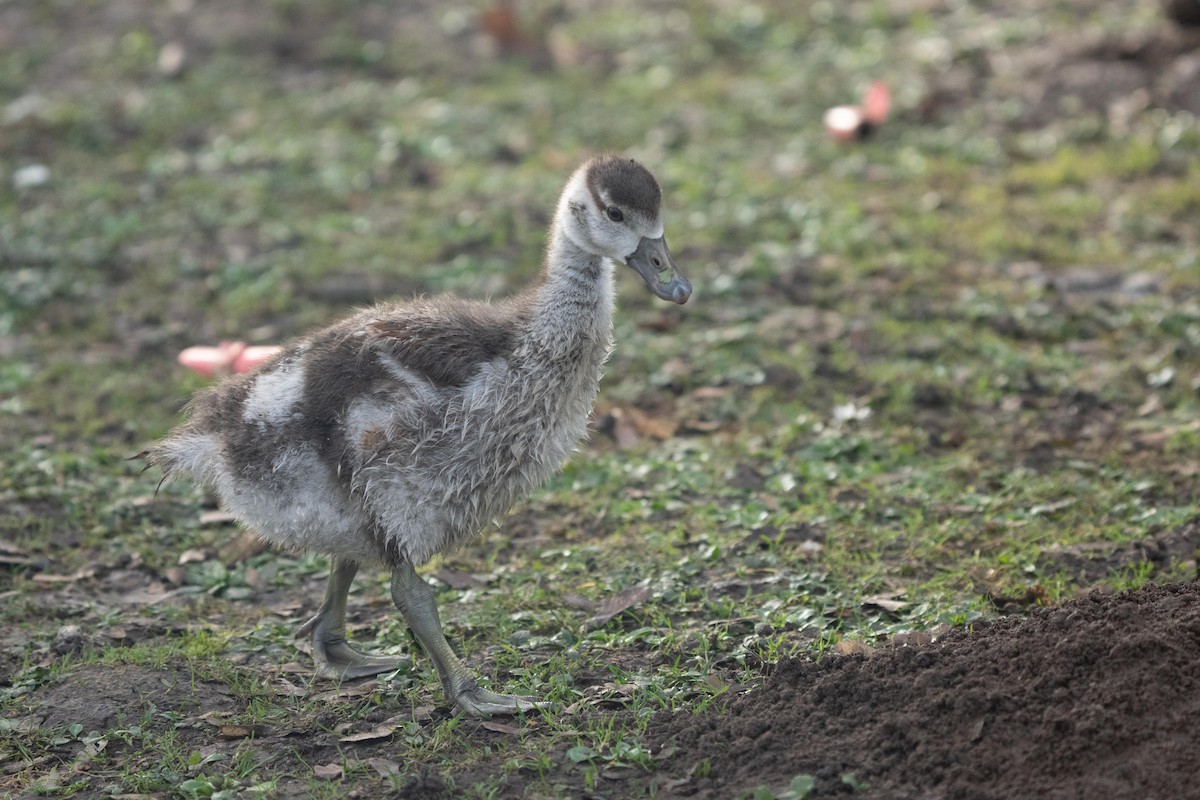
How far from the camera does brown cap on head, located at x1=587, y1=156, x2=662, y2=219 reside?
5.33m

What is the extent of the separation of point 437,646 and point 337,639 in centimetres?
62

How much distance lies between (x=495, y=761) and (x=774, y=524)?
2.21m

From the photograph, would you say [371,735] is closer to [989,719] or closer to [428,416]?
[428,416]

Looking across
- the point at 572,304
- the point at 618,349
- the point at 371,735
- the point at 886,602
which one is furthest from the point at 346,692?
the point at 618,349

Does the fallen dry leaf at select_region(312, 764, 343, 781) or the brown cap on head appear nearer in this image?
the fallen dry leaf at select_region(312, 764, 343, 781)

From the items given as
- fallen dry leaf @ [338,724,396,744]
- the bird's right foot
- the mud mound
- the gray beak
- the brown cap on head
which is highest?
the brown cap on head

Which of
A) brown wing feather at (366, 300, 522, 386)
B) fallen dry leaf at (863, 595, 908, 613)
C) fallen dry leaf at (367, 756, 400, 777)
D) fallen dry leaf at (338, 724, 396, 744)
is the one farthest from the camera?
fallen dry leaf at (863, 595, 908, 613)

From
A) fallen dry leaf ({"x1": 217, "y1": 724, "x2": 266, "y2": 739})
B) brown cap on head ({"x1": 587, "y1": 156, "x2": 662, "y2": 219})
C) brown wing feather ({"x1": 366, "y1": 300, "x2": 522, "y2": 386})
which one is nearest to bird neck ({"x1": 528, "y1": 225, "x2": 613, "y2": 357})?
brown wing feather ({"x1": 366, "y1": 300, "x2": 522, "y2": 386})

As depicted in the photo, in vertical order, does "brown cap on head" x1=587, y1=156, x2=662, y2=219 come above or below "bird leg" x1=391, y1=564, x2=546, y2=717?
above

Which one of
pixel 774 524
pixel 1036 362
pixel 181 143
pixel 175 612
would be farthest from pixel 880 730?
pixel 181 143

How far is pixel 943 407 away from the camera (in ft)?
25.4

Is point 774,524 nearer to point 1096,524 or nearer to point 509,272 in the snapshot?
point 1096,524

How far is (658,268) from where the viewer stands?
18.0 ft

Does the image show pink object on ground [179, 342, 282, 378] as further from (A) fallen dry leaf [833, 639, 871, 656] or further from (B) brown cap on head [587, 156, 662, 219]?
(A) fallen dry leaf [833, 639, 871, 656]
